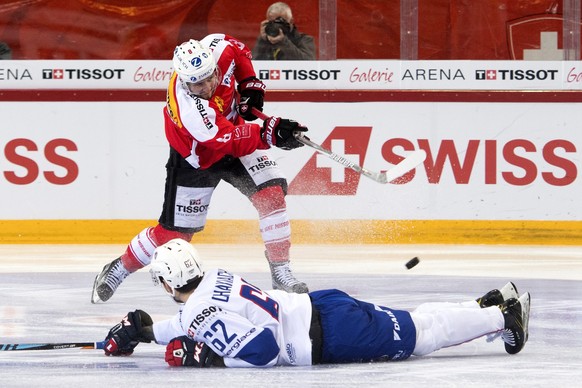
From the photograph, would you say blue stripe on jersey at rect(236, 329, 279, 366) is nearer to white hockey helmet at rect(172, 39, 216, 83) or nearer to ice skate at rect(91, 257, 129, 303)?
white hockey helmet at rect(172, 39, 216, 83)

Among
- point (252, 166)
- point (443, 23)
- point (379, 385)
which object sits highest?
point (443, 23)

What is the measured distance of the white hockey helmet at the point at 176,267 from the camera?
15.2ft

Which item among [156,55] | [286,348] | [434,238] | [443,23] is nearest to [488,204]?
[434,238]

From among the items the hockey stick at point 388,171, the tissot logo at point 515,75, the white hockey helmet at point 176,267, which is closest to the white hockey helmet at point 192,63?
the hockey stick at point 388,171

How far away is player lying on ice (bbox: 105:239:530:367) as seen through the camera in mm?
4605

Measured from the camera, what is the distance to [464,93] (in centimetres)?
942

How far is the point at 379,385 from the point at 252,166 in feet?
7.74

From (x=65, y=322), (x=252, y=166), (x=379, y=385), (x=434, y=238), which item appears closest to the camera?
(x=379, y=385)

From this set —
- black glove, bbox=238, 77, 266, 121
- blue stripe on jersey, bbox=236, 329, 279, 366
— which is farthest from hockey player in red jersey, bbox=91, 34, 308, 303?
blue stripe on jersey, bbox=236, 329, 279, 366

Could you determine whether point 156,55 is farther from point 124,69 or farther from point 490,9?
point 490,9

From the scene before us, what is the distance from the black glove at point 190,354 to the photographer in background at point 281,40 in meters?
5.00

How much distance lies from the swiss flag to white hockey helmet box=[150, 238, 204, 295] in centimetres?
469

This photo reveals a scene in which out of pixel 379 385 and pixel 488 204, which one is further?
pixel 488 204

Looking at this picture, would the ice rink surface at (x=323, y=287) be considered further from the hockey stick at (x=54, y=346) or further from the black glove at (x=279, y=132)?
the black glove at (x=279, y=132)
